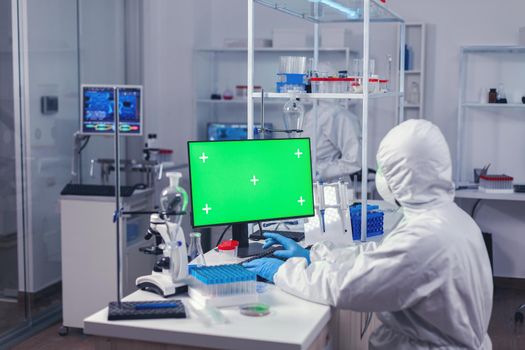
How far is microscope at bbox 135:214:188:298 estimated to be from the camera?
215 centimetres

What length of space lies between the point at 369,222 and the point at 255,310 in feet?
3.62

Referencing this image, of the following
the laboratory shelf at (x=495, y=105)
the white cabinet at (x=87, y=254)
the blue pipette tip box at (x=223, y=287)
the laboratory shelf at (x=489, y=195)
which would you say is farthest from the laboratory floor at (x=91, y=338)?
the blue pipette tip box at (x=223, y=287)

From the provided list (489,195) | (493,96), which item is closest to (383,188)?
(489,195)

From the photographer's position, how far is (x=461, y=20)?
564cm

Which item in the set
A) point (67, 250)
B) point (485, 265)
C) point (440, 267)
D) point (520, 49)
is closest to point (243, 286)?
point (440, 267)

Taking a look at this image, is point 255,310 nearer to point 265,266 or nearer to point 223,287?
point 223,287

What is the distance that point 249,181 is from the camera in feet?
8.89

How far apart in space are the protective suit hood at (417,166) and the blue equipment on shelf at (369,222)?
912 millimetres

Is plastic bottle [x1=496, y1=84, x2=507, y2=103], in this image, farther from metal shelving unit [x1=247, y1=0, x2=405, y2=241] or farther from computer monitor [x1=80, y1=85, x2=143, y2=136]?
computer monitor [x1=80, y1=85, x2=143, y2=136]

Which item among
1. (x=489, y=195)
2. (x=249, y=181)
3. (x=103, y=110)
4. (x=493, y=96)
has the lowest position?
(x=489, y=195)

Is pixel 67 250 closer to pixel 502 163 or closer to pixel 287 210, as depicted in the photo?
pixel 287 210

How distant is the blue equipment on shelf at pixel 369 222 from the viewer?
301 cm

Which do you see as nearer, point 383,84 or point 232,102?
point 383,84

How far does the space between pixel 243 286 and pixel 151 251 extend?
0.97 ft
